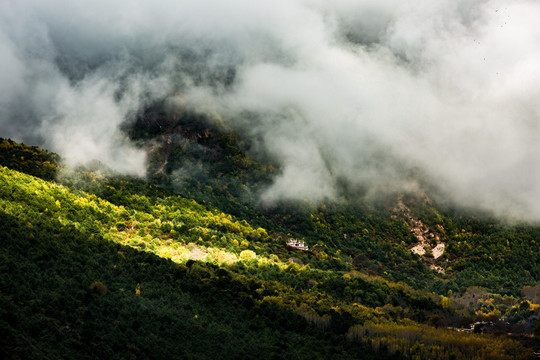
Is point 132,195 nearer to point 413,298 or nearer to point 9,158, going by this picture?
point 9,158

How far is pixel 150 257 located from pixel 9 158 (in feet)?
230

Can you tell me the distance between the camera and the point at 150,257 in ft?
319

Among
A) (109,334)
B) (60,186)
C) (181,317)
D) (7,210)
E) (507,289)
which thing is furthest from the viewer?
(507,289)

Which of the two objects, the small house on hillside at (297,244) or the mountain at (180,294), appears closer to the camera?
the mountain at (180,294)

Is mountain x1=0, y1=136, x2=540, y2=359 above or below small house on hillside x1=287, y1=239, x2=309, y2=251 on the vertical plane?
below

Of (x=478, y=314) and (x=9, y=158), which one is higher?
(x=9, y=158)

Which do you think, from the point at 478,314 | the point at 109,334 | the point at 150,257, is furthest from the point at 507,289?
the point at 109,334

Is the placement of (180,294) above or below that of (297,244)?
below

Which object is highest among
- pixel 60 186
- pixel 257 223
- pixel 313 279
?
pixel 257 223

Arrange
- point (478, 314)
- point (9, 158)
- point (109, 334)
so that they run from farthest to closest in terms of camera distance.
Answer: point (9, 158)
point (478, 314)
point (109, 334)

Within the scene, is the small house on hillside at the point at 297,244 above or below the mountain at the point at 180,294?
above

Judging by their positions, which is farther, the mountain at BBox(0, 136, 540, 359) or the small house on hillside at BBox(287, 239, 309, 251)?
the small house on hillside at BBox(287, 239, 309, 251)

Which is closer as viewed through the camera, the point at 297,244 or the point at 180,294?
the point at 180,294

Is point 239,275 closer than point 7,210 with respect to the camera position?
No
